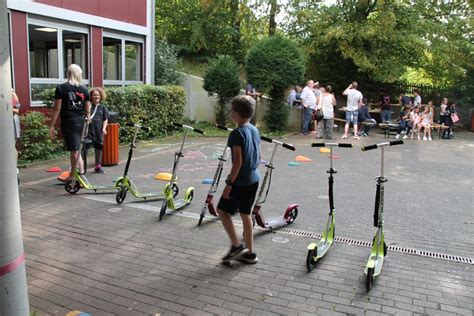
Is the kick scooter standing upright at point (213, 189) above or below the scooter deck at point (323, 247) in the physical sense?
above

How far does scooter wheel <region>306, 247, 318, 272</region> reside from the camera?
4.43 meters

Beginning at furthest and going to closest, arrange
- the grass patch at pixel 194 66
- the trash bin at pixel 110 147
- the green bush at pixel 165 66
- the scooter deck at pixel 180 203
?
the grass patch at pixel 194 66
the green bush at pixel 165 66
the trash bin at pixel 110 147
the scooter deck at pixel 180 203

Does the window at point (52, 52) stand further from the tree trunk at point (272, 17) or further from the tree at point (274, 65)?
the tree trunk at point (272, 17)

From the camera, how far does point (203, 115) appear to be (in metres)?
19.1

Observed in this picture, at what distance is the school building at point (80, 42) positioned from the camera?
A: 408 inches

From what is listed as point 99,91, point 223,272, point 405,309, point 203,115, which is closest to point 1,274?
point 223,272

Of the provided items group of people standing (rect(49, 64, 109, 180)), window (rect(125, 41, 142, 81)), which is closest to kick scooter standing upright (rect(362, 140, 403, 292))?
group of people standing (rect(49, 64, 109, 180))

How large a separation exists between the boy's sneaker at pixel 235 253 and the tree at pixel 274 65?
11148 millimetres

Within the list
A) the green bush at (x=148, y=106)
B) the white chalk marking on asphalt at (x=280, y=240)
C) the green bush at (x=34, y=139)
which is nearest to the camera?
the white chalk marking on asphalt at (x=280, y=240)

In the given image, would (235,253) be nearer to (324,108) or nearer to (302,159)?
(302,159)

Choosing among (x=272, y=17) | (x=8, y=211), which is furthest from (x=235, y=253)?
(x=272, y=17)

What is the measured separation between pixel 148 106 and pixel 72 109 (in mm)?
6329

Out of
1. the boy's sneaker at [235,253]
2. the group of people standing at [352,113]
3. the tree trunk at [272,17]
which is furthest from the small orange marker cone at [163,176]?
the tree trunk at [272,17]

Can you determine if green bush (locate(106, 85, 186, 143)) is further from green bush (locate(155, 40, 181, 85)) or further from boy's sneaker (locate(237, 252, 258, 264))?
boy's sneaker (locate(237, 252, 258, 264))
